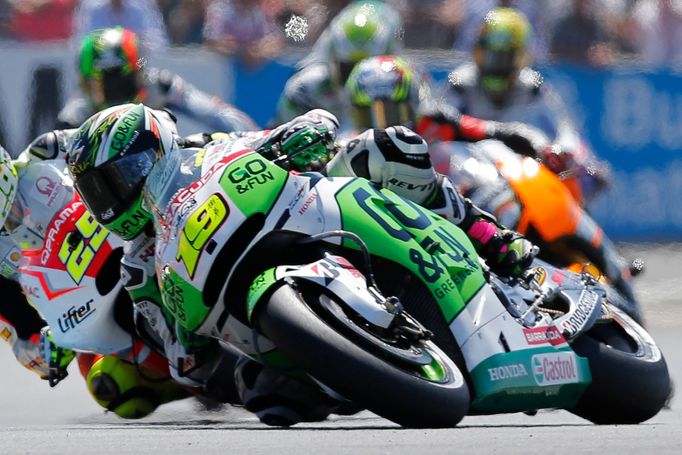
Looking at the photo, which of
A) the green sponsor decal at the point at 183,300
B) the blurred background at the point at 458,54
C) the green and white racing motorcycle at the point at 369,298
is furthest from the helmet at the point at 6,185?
the blurred background at the point at 458,54

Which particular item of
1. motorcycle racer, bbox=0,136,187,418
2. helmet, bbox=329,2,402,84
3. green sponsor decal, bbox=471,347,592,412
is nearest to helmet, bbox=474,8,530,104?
helmet, bbox=329,2,402,84

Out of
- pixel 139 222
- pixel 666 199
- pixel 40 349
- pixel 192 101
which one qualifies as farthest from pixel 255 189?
pixel 666 199

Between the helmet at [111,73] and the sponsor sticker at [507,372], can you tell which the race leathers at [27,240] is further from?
the helmet at [111,73]

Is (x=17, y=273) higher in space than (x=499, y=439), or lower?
lower

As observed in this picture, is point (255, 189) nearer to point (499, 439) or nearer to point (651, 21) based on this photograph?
point (499, 439)

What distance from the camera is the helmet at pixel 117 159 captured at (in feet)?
21.1

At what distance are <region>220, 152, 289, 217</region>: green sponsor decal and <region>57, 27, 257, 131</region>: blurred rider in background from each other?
530cm

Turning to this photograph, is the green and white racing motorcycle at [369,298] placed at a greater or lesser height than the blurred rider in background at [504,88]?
greater

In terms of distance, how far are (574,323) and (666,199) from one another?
8.40m

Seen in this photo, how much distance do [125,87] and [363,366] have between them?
20.5ft

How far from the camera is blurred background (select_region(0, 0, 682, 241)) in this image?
14.2 metres

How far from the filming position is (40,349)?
8.12 meters

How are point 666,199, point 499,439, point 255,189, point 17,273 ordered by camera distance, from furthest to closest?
point 666,199 < point 17,273 < point 255,189 < point 499,439

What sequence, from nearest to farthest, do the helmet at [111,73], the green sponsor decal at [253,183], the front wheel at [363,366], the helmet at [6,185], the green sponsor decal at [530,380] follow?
the front wheel at [363,366] < the green sponsor decal at [253,183] < the green sponsor decal at [530,380] < the helmet at [6,185] < the helmet at [111,73]
